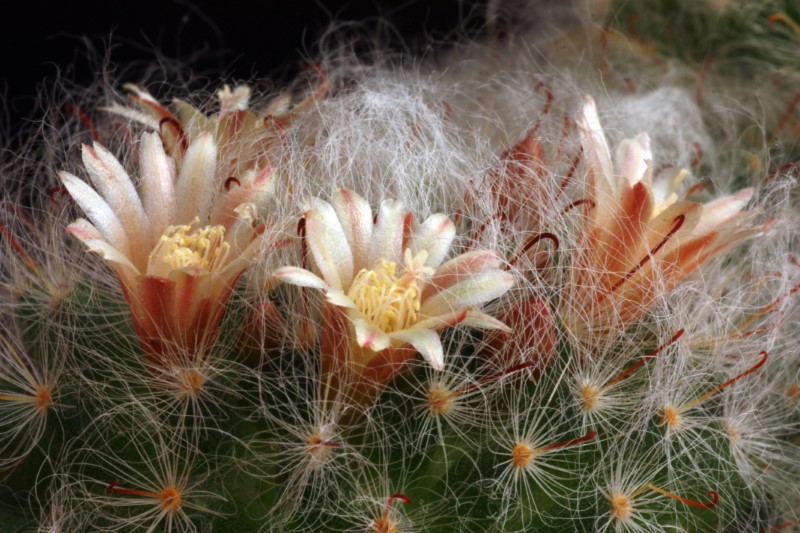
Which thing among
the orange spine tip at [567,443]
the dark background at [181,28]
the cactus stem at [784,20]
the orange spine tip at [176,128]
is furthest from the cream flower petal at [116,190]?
the cactus stem at [784,20]

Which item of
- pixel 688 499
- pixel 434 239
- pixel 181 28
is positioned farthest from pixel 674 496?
pixel 181 28

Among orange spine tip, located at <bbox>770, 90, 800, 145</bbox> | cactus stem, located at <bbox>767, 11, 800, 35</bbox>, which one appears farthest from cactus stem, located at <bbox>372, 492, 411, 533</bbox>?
cactus stem, located at <bbox>767, 11, 800, 35</bbox>

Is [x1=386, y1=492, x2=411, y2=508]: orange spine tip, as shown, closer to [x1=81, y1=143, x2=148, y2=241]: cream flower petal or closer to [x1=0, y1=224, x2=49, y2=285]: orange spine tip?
[x1=81, y1=143, x2=148, y2=241]: cream flower petal

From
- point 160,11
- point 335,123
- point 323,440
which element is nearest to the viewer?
point 323,440

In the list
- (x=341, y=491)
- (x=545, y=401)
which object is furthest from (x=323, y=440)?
(x=545, y=401)

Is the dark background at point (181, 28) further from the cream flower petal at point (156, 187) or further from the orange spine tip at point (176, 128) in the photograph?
the cream flower petal at point (156, 187)

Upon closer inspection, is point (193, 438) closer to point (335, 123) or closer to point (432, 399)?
point (432, 399)

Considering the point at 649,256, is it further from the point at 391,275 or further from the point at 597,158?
the point at 391,275
